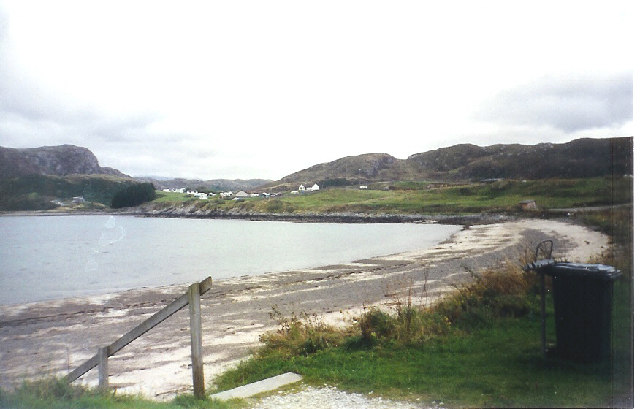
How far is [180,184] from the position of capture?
619 inches

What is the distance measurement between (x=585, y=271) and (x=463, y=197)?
390 inches

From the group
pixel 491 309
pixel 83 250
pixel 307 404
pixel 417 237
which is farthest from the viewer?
pixel 417 237

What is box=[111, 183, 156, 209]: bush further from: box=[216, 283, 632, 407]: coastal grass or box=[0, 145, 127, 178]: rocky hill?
box=[216, 283, 632, 407]: coastal grass

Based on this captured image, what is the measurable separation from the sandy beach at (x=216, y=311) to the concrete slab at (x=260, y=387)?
1885 mm

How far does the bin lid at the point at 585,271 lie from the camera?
5184 mm

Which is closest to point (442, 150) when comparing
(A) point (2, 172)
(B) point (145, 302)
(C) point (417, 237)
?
(A) point (2, 172)

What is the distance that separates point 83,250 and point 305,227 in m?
24.3

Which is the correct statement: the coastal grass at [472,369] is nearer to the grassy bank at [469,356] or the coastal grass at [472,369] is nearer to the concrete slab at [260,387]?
the grassy bank at [469,356]

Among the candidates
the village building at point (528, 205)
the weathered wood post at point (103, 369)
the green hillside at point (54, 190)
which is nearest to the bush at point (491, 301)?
the village building at point (528, 205)

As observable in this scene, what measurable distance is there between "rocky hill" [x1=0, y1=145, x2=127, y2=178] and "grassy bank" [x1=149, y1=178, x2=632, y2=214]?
3.94 meters

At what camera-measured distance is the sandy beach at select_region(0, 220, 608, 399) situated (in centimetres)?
905

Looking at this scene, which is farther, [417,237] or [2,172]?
[417,237]

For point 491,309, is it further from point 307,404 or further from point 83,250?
point 83,250

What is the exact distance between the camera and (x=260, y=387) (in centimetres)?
576
